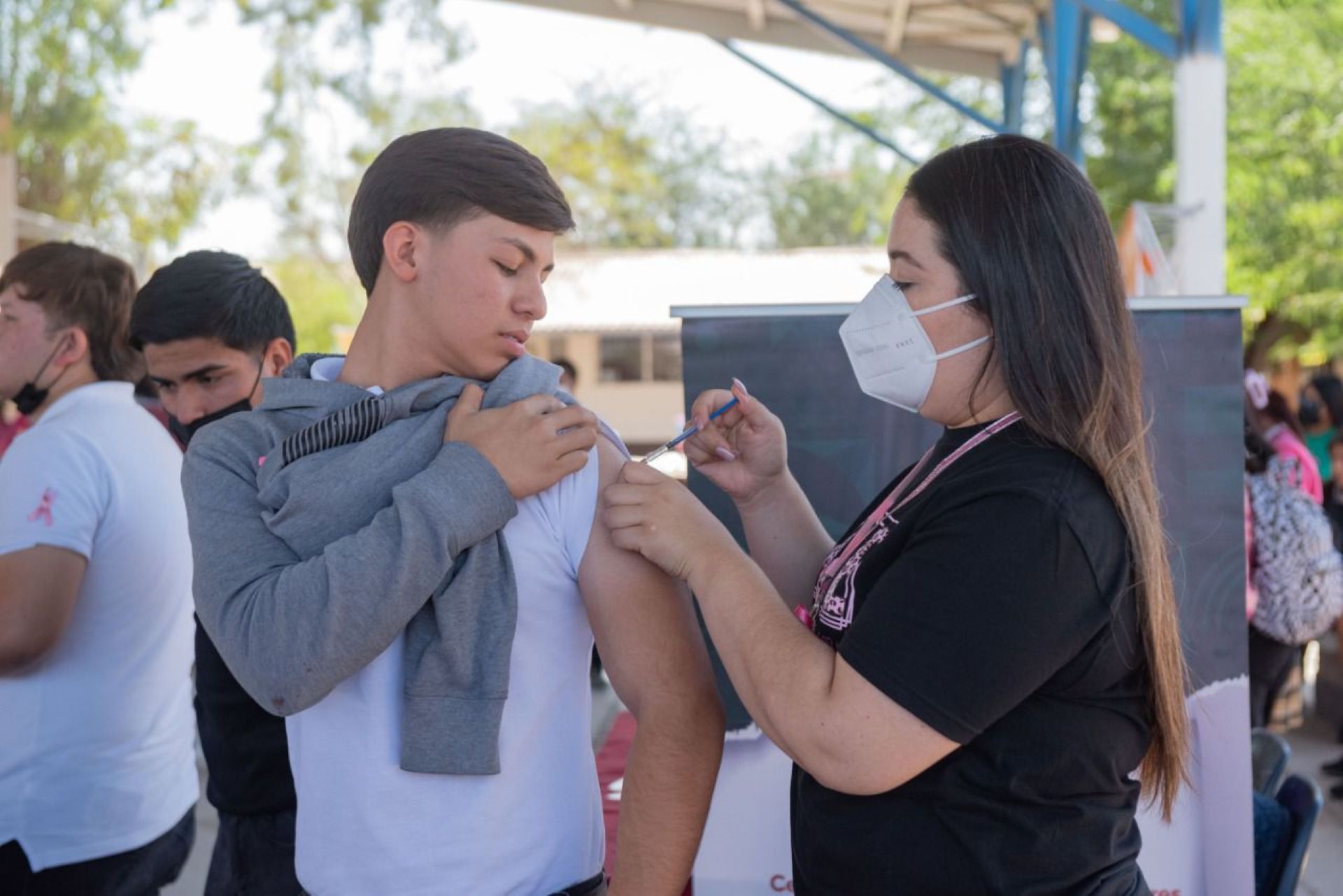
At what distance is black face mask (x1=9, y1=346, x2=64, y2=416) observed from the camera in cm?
258

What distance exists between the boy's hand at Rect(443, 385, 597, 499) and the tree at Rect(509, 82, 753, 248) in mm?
14585

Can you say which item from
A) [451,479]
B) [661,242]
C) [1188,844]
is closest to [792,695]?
[451,479]

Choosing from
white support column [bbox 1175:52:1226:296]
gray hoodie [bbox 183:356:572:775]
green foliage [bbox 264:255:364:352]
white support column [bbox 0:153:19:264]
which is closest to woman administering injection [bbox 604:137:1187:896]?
gray hoodie [bbox 183:356:572:775]

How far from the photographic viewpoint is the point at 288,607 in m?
1.32

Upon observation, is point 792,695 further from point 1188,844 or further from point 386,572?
point 1188,844

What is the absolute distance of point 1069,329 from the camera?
56.6 inches

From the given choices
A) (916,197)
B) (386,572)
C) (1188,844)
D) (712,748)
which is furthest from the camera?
(1188,844)

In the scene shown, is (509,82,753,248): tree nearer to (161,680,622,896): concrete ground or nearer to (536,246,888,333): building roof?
(536,246,888,333): building roof

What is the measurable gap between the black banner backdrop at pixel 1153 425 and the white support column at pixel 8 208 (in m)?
18.7

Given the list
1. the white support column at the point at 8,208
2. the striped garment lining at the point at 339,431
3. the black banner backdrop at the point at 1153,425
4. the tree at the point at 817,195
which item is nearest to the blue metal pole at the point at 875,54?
the black banner backdrop at the point at 1153,425

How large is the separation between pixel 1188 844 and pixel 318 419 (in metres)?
1.88

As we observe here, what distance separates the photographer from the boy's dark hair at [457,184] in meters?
1.48

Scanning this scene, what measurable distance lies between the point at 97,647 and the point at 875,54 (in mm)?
8400

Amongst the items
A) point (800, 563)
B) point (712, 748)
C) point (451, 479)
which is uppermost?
point (451, 479)
